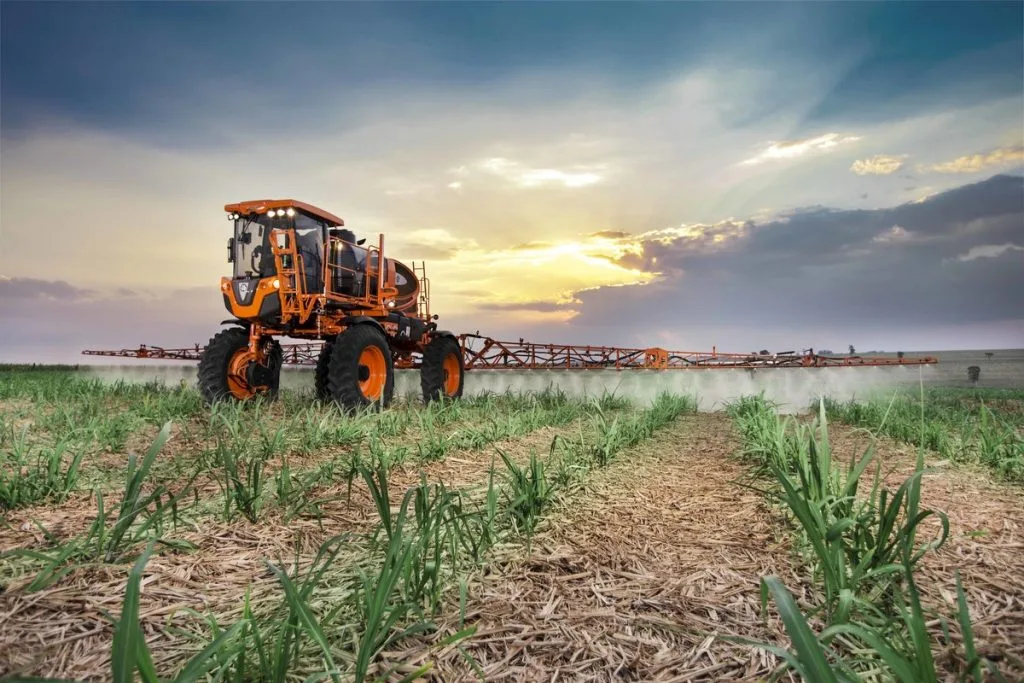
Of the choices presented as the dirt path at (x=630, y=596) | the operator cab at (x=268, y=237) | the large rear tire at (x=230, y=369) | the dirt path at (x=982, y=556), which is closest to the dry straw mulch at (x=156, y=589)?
the dirt path at (x=630, y=596)

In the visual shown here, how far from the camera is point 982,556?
2467 millimetres

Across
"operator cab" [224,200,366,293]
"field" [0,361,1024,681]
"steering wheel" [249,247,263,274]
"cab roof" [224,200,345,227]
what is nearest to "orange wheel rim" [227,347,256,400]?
"operator cab" [224,200,366,293]

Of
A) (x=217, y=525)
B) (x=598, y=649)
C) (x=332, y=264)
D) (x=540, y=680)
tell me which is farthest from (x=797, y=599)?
(x=332, y=264)

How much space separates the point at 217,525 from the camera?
272cm

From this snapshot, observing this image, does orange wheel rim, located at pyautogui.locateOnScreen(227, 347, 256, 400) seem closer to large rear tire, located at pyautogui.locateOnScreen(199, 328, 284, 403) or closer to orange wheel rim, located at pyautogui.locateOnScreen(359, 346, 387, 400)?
large rear tire, located at pyautogui.locateOnScreen(199, 328, 284, 403)

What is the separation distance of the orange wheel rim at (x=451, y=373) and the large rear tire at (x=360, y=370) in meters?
2.27

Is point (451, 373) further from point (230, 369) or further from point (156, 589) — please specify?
point (156, 589)

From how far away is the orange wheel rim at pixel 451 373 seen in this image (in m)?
10.8

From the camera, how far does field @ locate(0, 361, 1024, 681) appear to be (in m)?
1.68

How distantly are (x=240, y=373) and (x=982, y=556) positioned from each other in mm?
8063

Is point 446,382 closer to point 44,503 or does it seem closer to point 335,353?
point 335,353

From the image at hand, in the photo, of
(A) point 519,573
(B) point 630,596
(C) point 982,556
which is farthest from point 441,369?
(C) point 982,556

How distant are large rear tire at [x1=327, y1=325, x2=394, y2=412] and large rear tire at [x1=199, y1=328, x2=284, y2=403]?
1.39 m

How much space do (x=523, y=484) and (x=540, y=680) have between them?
1.15m
